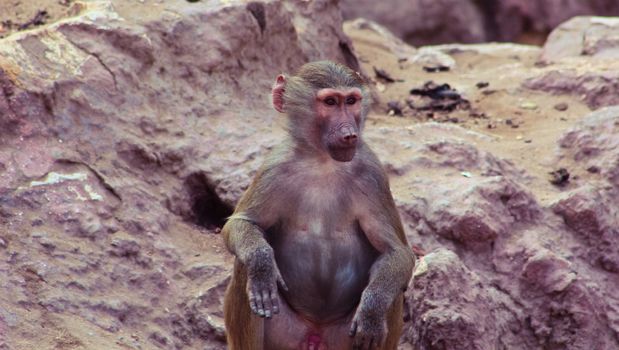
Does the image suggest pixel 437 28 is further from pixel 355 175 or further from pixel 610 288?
pixel 355 175

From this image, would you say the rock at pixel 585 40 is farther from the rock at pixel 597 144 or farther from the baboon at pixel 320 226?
the baboon at pixel 320 226

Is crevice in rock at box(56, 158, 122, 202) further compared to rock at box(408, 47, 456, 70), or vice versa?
rock at box(408, 47, 456, 70)

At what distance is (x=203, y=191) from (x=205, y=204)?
0.09 meters

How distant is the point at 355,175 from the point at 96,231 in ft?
5.05

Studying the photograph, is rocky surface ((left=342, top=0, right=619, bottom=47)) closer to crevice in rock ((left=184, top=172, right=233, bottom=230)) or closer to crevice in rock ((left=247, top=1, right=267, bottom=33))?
crevice in rock ((left=247, top=1, right=267, bottom=33))

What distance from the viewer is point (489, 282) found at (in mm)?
7293

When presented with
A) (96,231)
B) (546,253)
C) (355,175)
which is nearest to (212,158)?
(96,231)

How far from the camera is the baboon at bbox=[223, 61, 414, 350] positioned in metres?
6.09

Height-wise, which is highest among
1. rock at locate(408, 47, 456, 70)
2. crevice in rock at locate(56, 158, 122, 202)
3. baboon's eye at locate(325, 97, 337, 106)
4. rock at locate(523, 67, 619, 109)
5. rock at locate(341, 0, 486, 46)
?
baboon's eye at locate(325, 97, 337, 106)

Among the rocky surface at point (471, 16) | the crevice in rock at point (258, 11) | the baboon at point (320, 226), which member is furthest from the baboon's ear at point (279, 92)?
the rocky surface at point (471, 16)

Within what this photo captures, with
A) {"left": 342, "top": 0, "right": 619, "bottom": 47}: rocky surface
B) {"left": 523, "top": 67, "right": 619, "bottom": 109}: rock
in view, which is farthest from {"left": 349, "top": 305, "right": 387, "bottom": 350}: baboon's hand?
{"left": 342, "top": 0, "right": 619, "bottom": 47}: rocky surface

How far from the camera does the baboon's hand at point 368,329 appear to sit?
5789 mm

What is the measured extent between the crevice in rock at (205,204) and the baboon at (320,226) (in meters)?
1.19

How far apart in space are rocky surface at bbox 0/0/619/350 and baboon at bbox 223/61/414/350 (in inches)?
29.4
